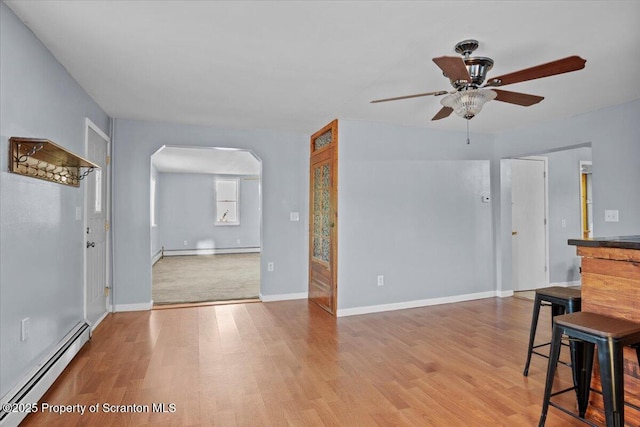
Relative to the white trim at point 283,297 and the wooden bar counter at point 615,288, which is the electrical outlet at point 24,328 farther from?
the wooden bar counter at point 615,288

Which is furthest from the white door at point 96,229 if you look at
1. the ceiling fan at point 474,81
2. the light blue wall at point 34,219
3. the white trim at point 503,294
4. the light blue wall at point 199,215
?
the light blue wall at point 199,215

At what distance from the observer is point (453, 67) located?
6.83 feet

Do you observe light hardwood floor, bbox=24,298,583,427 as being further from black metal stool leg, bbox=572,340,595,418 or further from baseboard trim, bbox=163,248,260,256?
baseboard trim, bbox=163,248,260,256

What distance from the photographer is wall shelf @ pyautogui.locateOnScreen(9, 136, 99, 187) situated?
2062mm

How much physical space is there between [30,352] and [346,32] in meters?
2.89

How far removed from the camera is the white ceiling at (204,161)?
6855 millimetres

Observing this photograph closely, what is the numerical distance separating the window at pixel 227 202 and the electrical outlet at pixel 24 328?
8258 mm

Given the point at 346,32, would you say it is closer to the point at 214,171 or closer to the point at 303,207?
the point at 303,207

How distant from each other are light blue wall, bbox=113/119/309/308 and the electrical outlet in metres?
2.23

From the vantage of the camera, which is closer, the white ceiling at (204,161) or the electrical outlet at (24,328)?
the electrical outlet at (24,328)

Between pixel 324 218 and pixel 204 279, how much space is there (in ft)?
9.96

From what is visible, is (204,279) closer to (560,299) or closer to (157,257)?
(157,257)

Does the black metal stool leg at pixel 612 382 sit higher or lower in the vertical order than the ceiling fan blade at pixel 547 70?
lower

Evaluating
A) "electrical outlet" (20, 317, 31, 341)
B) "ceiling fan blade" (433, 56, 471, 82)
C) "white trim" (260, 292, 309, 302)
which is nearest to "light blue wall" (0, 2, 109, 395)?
"electrical outlet" (20, 317, 31, 341)
